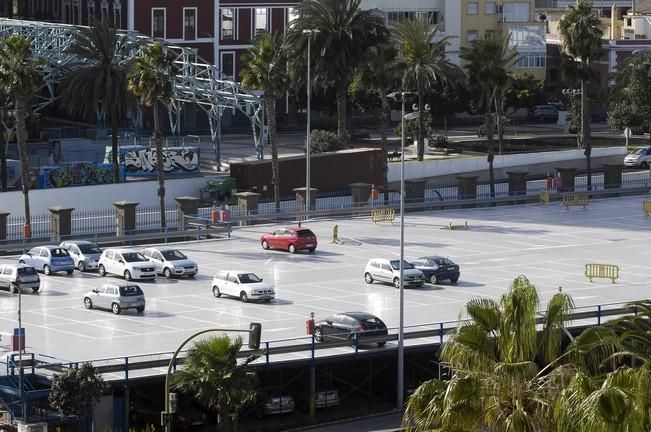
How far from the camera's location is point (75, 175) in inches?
3959

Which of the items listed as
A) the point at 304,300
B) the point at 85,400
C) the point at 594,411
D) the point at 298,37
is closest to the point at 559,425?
the point at 594,411

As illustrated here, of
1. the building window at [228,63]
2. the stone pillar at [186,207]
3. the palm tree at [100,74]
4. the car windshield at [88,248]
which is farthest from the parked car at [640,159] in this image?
the car windshield at [88,248]

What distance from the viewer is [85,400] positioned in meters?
49.6

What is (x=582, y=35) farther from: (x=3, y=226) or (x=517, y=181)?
(x=3, y=226)

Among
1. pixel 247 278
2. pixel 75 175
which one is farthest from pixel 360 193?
pixel 247 278

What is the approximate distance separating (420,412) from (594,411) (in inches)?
192

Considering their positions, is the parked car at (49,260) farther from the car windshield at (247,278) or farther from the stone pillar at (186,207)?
the stone pillar at (186,207)

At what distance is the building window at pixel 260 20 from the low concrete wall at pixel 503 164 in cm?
2724

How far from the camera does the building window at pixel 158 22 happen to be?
129 metres

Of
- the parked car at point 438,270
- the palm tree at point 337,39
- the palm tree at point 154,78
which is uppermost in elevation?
the palm tree at point 337,39

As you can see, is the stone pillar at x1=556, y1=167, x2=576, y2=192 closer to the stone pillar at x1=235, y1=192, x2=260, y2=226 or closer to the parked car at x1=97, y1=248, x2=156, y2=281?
the stone pillar at x1=235, y1=192, x2=260, y2=226

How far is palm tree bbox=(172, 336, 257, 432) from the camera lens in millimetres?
47375

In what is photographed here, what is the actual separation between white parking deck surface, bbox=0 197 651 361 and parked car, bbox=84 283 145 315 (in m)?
0.39

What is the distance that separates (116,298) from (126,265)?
22.2 feet
